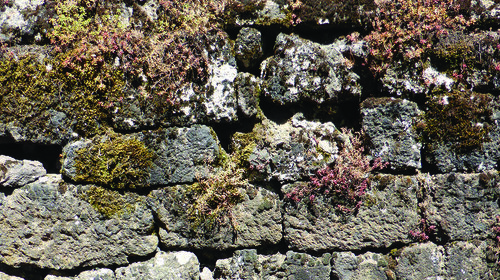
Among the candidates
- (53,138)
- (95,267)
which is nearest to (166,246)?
(95,267)

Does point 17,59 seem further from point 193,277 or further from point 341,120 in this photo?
point 341,120

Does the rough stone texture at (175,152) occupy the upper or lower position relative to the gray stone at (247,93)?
lower

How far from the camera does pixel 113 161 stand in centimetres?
302

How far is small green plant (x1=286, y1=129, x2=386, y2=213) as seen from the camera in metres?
3.04

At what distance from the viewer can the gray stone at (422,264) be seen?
305 centimetres

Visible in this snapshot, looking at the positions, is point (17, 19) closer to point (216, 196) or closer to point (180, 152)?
point (180, 152)

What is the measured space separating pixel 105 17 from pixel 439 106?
2.56m

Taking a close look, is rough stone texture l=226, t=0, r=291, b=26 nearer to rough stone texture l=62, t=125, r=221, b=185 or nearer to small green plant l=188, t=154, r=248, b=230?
rough stone texture l=62, t=125, r=221, b=185

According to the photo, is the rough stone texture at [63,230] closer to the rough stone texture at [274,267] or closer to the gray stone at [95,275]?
the gray stone at [95,275]

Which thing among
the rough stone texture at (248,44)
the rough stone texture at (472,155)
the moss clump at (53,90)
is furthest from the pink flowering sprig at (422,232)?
the moss clump at (53,90)

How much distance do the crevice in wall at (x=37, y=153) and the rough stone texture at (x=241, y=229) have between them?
3.04 ft

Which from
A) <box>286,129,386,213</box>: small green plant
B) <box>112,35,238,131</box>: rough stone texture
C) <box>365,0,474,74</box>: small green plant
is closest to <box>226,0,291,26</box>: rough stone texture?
<box>112,35,238,131</box>: rough stone texture

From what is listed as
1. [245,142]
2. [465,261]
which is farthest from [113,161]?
[465,261]

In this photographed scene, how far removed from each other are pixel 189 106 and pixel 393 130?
152cm
